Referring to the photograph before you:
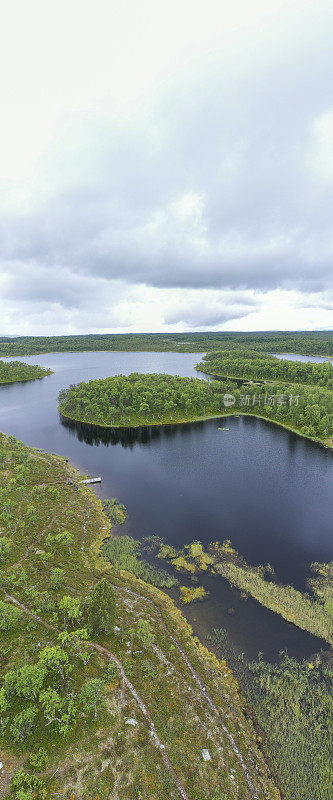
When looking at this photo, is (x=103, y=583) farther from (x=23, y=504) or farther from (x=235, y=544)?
(x=23, y=504)

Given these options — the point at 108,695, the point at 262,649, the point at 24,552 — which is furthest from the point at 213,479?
the point at 108,695

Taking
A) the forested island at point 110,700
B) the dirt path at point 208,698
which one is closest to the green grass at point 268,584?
the dirt path at point 208,698

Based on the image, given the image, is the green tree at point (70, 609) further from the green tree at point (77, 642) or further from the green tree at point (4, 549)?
the green tree at point (4, 549)

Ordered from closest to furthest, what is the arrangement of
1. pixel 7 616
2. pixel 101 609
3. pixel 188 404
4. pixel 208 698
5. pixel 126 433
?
pixel 208 698 → pixel 7 616 → pixel 101 609 → pixel 126 433 → pixel 188 404

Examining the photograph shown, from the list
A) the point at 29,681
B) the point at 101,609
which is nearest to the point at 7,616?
the point at 29,681
